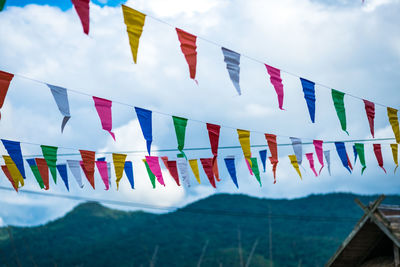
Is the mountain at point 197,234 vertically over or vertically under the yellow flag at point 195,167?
under

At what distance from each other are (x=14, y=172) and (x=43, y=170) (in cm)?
47

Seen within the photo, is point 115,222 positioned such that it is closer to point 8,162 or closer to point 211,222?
point 211,222

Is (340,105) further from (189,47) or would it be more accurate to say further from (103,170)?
(103,170)

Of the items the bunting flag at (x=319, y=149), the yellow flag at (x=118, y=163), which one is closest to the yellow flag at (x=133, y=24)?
the yellow flag at (x=118, y=163)

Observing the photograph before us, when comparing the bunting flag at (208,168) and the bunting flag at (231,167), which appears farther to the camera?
the bunting flag at (231,167)

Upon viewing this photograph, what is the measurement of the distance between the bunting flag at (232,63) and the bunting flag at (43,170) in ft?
11.6

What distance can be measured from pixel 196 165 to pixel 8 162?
9.74ft

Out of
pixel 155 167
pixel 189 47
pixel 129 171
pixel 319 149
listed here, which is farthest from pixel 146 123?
pixel 319 149

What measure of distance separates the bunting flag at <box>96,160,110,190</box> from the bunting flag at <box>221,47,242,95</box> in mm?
3173

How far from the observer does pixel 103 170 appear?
301 inches

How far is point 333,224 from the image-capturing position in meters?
67.4

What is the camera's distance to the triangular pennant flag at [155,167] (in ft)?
24.7

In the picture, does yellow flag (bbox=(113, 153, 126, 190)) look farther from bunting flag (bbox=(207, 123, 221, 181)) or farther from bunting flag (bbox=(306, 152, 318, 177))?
bunting flag (bbox=(306, 152, 318, 177))

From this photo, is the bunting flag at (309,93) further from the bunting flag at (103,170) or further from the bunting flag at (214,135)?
the bunting flag at (103,170)
